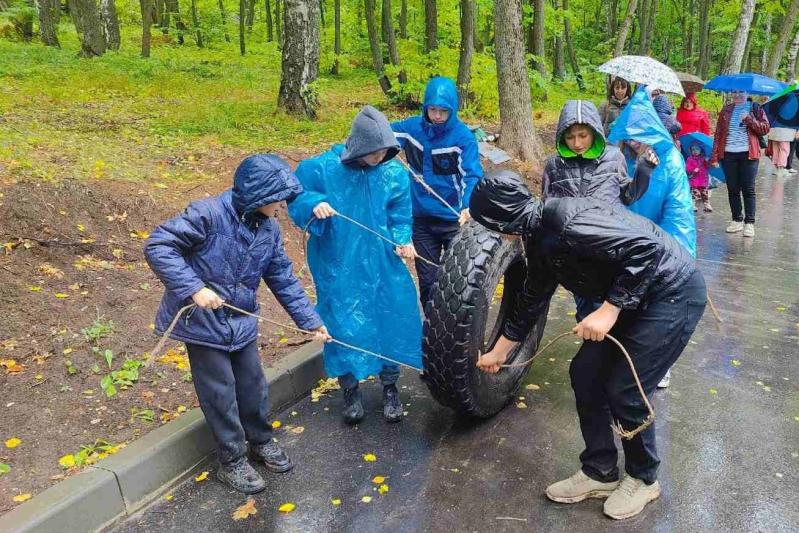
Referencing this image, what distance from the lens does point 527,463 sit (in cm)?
365

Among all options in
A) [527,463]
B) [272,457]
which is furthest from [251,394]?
[527,463]

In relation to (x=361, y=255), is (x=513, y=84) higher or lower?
higher

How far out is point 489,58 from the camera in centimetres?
1392

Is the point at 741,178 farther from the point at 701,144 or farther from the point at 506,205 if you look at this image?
the point at 506,205

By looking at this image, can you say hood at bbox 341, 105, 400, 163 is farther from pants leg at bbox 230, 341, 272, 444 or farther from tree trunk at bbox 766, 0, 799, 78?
tree trunk at bbox 766, 0, 799, 78

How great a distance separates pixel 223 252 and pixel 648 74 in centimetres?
384

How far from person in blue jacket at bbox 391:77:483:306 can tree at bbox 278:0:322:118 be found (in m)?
6.73

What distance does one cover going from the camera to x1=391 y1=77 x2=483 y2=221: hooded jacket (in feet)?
15.5

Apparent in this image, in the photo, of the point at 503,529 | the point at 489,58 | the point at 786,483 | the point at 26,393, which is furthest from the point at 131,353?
the point at 489,58

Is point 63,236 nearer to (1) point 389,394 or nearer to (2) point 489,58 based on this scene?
(1) point 389,394

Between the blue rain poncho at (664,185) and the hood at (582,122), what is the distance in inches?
10.6

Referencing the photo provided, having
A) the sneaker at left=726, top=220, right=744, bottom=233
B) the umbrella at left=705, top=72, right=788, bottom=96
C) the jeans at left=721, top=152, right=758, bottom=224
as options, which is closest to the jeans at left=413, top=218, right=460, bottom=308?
the jeans at left=721, top=152, right=758, bottom=224

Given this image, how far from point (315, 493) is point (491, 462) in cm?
98

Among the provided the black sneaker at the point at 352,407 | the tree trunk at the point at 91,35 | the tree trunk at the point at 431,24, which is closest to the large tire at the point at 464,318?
the black sneaker at the point at 352,407
